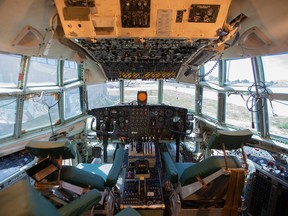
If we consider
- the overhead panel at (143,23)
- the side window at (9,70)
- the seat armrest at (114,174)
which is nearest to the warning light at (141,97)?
the overhead panel at (143,23)

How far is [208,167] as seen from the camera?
1504 millimetres

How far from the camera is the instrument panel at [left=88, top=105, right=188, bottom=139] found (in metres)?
3.26

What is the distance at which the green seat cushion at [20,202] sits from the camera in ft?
2.25

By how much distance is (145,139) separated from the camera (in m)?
3.32

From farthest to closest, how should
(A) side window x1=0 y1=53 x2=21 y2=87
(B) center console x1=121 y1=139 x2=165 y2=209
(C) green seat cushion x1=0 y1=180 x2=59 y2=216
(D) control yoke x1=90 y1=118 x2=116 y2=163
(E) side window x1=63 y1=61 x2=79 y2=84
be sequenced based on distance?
1. (E) side window x1=63 y1=61 x2=79 y2=84
2. (D) control yoke x1=90 y1=118 x2=116 y2=163
3. (A) side window x1=0 y1=53 x2=21 y2=87
4. (B) center console x1=121 y1=139 x2=165 y2=209
5. (C) green seat cushion x1=0 y1=180 x2=59 y2=216

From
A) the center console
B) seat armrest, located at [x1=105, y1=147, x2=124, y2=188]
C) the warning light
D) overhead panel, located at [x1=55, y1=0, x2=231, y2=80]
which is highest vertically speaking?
overhead panel, located at [x1=55, y1=0, x2=231, y2=80]

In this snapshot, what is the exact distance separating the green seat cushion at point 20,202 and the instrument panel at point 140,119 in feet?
7.93

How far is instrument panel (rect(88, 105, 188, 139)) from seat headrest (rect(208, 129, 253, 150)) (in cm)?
170

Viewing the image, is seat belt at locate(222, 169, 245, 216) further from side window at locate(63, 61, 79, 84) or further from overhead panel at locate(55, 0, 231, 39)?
side window at locate(63, 61, 79, 84)

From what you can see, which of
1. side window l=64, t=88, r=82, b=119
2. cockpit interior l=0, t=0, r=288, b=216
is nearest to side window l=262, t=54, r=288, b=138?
cockpit interior l=0, t=0, r=288, b=216

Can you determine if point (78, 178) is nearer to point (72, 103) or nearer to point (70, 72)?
point (72, 103)

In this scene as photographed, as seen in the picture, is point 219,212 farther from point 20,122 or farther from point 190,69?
point 20,122

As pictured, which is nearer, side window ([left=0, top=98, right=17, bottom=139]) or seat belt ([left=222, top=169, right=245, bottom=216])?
seat belt ([left=222, top=169, right=245, bottom=216])

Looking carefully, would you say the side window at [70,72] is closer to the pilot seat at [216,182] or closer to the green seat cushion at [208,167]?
the pilot seat at [216,182]
